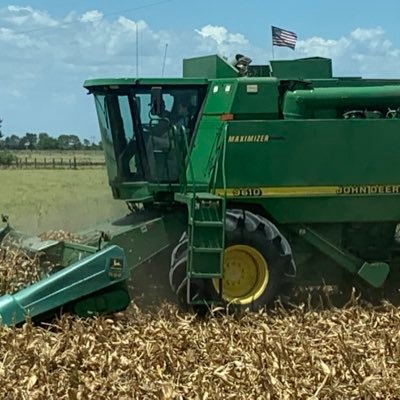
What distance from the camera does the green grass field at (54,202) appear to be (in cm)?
1144

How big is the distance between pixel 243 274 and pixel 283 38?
11.9 feet

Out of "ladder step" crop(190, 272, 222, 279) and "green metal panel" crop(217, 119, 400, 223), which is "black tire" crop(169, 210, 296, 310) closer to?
"ladder step" crop(190, 272, 222, 279)

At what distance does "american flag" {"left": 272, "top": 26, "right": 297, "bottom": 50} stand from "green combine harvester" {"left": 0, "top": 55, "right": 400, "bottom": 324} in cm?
174

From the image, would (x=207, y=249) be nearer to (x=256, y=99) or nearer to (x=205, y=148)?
(x=205, y=148)

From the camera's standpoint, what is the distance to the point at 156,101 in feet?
27.1

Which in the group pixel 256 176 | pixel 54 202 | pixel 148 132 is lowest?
pixel 54 202

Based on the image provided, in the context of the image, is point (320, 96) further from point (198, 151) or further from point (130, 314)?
point (130, 314)

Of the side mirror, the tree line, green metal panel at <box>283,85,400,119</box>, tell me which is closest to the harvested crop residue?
the side mirror

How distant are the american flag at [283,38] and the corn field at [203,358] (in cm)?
419

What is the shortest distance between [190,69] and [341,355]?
467cm

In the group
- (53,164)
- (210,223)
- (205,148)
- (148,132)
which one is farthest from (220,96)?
(53,164)

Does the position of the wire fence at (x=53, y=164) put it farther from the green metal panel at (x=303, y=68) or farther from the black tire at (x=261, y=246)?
the black tire at (x=261, y=246)

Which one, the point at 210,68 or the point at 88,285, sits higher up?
the point at 210,68

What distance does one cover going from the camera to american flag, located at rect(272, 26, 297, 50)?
10.6 metres
